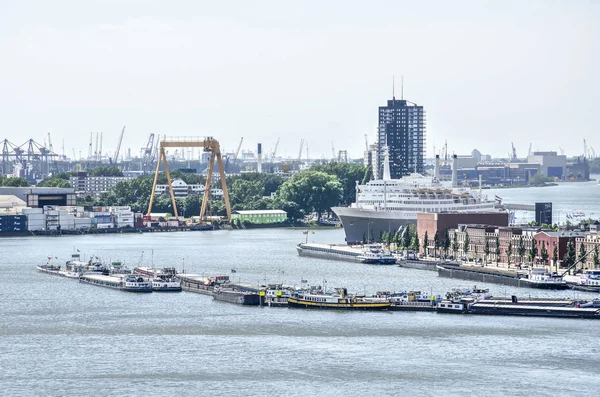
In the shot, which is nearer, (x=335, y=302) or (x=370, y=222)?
(x=335, y=302)

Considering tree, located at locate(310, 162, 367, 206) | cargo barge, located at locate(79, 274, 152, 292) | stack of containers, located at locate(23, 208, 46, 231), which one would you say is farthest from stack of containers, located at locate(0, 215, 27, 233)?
cargo barge, located at locate(79, 274, 152, 292)

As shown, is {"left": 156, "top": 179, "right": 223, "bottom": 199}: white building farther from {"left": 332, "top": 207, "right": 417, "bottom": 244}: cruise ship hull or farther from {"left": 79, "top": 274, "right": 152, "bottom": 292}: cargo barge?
{"left": 79, "top": 274, "right": 152, "bottom": 292}: cargo barge

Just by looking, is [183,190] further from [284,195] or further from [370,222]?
[370,222]

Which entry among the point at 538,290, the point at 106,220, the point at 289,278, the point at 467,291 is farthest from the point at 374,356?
the point at 106,220

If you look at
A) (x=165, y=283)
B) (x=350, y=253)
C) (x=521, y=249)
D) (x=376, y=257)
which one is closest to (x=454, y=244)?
(x=376, y=257)

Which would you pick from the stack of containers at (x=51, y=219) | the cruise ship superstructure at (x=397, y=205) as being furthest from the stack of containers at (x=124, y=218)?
the cruise ship superstructure at (x=397, y=205)
